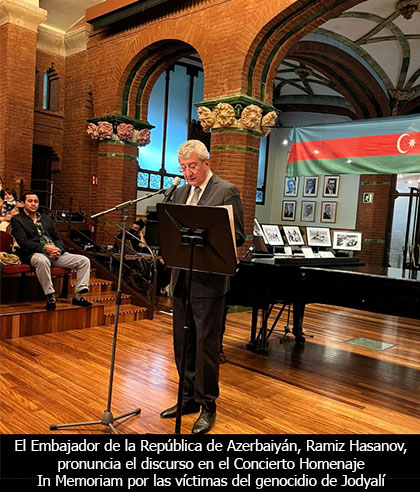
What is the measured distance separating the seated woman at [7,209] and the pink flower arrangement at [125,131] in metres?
2.61

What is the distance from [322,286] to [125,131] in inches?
227

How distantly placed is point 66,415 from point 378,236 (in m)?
8.87

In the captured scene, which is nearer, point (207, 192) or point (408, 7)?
point (207, 192)

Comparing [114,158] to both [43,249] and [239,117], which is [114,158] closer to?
[239,117]

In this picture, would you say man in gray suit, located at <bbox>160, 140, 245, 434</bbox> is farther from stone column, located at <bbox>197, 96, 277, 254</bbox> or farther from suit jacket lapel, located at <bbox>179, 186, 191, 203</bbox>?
stone column, located at <bbox>197, 96, 277, 254</bbox>

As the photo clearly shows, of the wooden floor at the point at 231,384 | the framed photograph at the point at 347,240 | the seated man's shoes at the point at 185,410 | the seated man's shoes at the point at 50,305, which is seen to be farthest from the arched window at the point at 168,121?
the seated man's shoes at the point at 185,410

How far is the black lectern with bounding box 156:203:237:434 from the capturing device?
7.22 feet

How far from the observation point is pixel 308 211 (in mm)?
13219

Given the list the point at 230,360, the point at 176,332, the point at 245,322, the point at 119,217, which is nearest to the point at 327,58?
the point at 119,217

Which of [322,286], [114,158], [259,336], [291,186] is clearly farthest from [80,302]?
[291,186]

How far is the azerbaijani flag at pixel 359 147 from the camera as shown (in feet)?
18.6

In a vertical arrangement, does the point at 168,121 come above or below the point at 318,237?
above

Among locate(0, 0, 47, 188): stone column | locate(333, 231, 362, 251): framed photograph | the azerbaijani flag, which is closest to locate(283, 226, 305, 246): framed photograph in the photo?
locate(333, 231, 362, 251): framed photograph

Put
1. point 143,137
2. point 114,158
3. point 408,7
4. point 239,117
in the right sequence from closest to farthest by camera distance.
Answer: point 239,117 < point 408,7 < point 114,158 < point 143,137
